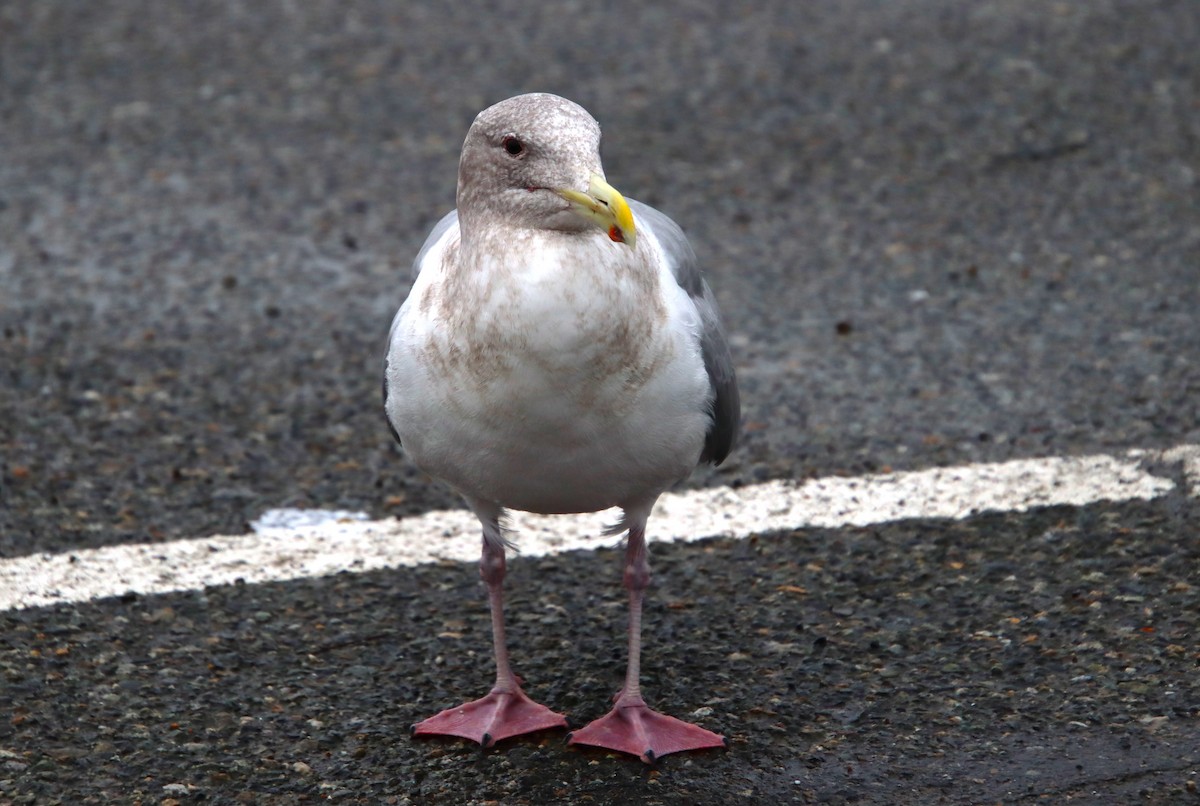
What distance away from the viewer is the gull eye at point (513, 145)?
3404 millimetres

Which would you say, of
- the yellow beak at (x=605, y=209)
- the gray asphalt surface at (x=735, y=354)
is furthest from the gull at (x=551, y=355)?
the gray asphalt surface at (x=735, y=354)

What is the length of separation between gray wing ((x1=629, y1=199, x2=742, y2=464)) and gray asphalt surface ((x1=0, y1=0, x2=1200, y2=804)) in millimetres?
592

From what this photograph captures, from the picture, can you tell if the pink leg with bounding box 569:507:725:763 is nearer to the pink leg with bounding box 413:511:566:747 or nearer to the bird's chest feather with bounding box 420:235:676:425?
the pink leg with bounding box 413:511:566:747

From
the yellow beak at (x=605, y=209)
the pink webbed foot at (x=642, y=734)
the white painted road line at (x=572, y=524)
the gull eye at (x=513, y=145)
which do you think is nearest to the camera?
the yellow beak at (x=605, y=209)

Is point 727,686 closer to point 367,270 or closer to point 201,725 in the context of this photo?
point 201,725

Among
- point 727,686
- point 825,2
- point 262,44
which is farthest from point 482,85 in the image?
point 727,686

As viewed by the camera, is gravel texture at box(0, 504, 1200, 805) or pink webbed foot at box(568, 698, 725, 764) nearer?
gravel texture at box(0, 504, 1200, 805)

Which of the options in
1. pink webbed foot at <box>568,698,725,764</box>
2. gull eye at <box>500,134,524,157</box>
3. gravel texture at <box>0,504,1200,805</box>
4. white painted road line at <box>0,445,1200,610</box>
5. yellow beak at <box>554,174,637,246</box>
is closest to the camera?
yellow beak at <box>554,174,637,246</box>

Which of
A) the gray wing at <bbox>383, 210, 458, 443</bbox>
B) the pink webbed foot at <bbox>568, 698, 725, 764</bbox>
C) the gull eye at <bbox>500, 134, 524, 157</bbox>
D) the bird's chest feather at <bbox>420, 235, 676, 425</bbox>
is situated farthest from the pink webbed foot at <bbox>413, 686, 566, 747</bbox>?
the gull eye at <bbox>500, 134, 524, 157</bbox>

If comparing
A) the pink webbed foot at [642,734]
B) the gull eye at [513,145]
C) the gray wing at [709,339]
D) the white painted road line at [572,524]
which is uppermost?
the gull eye at [513,145]

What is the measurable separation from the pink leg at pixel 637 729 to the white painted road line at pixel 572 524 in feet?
2.53

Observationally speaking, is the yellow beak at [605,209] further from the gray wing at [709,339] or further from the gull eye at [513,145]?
the gray wing at [709,339]

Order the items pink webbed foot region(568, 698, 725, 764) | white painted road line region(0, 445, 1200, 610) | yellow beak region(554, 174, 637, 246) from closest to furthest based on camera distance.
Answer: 1. yellow beak region(554, 174, 637, 246)
2. pink webbed foot region(568, 698, 725, 764)
3. white painted road line region(0, 445, 1200, 610)

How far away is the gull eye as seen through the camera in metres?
3.40
